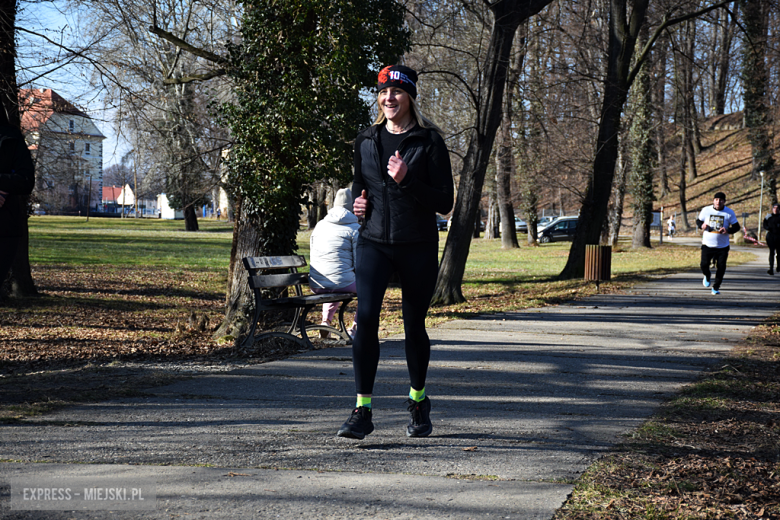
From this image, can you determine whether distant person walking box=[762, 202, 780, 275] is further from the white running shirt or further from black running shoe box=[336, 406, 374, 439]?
black running shoe box=[336, 406, 374, 439]

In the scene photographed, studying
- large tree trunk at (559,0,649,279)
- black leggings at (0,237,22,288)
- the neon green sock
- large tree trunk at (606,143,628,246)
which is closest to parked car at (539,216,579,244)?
large tree trunk at (606,143,628,246)

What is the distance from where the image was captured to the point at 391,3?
33.8ft

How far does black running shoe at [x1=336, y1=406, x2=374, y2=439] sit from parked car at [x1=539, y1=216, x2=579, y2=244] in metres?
45.5

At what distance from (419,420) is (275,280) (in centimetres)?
417

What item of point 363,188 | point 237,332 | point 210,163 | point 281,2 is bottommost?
point 237,332

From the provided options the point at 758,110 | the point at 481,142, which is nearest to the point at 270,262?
the point at 481,142

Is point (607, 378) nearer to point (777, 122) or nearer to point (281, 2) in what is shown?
point (281, 2)

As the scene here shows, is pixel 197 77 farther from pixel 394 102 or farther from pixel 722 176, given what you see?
pixel 722 176

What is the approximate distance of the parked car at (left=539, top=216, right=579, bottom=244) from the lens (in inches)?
1924

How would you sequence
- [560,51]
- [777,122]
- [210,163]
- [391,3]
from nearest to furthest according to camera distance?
[391,3], [210,163], [560,51], [777,122]

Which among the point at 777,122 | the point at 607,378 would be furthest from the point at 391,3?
the point at 777,122

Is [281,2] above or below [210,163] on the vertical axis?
above

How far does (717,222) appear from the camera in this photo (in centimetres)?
1471

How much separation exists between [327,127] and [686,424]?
614 cm
